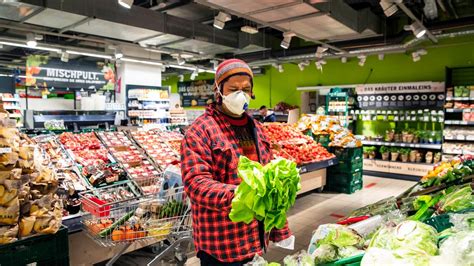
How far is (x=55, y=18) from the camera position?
23.5ft

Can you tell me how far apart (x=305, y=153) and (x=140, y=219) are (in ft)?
15.2

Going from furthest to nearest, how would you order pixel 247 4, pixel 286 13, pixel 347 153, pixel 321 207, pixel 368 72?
1. pixel 368 72
2. pixel 347 153
3. pixel 321 207
4. pixel 286 13
5. pixel 247 4

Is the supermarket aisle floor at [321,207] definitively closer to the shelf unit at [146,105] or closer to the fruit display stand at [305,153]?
the fruit display stand at [305,153]

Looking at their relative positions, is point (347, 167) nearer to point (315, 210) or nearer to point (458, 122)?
point (315, 210)

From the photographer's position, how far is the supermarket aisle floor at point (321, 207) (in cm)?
464

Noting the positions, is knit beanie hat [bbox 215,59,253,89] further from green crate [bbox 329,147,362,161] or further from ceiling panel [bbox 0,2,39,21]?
green crate [bbox 329,147,362,161]

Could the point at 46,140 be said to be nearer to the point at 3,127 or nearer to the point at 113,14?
the point at 3,127

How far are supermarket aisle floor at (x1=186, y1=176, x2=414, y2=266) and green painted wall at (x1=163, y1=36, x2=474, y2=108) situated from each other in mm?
3844

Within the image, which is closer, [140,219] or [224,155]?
[224,155]

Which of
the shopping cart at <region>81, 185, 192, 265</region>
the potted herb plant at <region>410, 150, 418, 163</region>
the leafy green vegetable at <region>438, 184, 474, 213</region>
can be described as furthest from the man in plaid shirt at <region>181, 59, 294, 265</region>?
the potted herb plant at <region>410, 150, 418, 163</region>

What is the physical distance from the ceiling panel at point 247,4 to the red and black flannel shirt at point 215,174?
12.6ft

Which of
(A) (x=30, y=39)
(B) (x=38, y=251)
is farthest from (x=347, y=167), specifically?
(A) (x=30, y=39)

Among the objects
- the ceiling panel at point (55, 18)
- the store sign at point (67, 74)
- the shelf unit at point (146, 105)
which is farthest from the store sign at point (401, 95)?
the store sign at point (67, 74)

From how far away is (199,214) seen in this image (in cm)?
189
